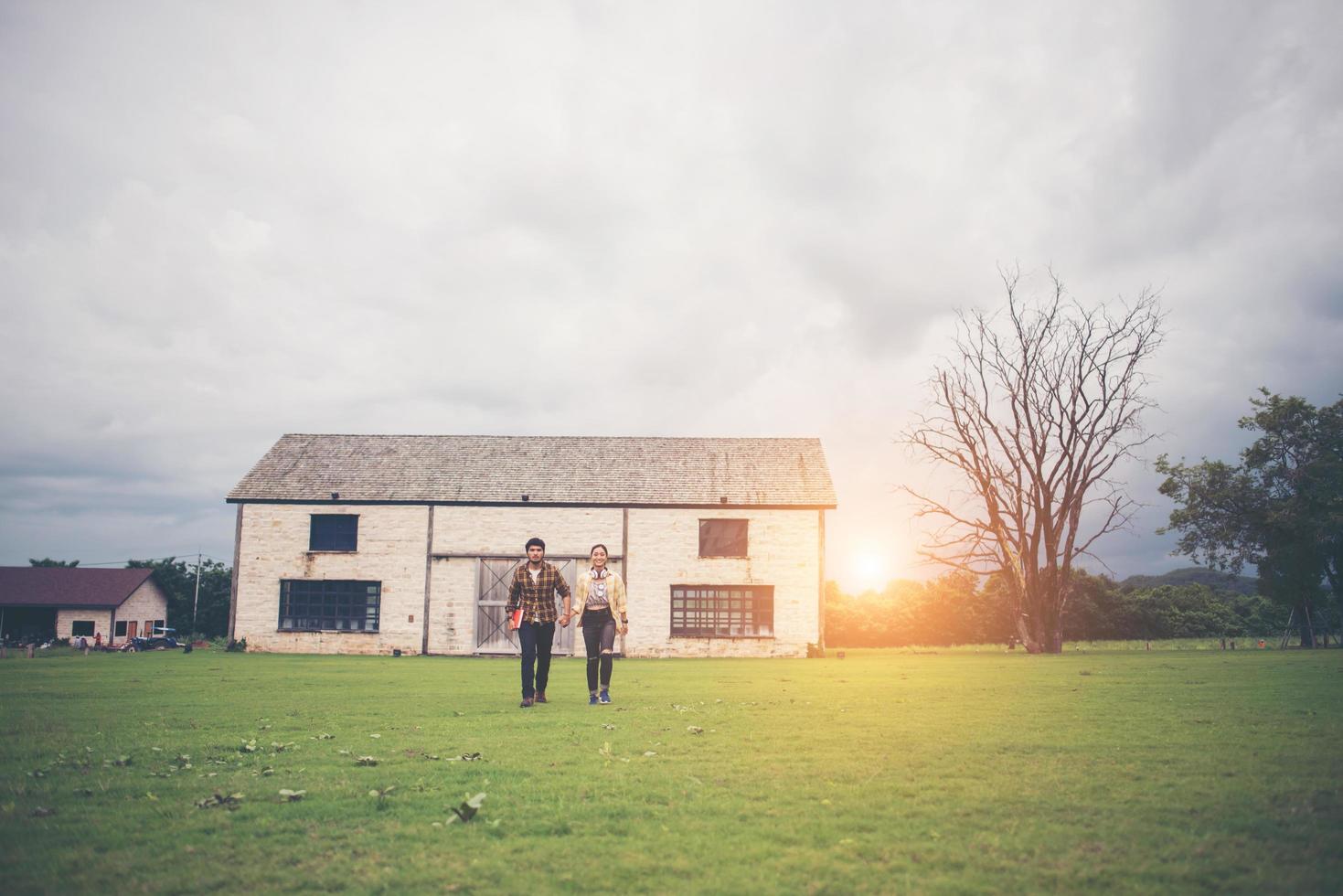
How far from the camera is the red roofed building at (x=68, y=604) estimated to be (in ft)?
157

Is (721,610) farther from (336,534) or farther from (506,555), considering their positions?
(336,534)

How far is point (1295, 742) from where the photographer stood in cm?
693

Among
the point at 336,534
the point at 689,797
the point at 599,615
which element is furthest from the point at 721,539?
the point at 689,797

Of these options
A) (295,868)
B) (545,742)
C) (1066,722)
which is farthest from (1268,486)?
(295,868)

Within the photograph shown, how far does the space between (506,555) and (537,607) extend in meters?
21.4

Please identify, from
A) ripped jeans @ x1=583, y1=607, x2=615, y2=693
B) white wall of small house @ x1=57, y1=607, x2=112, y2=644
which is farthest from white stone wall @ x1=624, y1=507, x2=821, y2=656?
white wall of small house @ x1=57, y1=607, x2=112, y2=644

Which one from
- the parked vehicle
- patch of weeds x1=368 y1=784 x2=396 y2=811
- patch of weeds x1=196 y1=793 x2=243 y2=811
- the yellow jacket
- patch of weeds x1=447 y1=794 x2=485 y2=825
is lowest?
the parked vehicle

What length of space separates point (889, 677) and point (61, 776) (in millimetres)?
14029

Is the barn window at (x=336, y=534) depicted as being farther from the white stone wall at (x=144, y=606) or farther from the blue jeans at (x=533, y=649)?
the white stone wall at (x=144, y=606)

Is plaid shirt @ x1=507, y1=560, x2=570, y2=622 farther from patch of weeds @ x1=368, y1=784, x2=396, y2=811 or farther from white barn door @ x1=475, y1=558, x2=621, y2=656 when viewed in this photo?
white barn door @ x1=475, y1=558, x2=621, y2=656

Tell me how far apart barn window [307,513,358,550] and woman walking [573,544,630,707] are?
23933mm

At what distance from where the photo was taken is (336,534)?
3281cm

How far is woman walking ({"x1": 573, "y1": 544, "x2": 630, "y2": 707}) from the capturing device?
450 inches

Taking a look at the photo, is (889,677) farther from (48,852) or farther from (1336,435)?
(1336,435)
